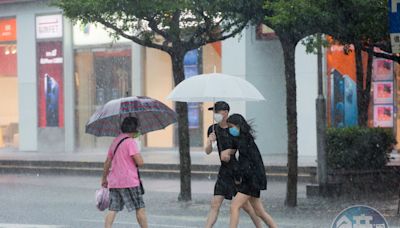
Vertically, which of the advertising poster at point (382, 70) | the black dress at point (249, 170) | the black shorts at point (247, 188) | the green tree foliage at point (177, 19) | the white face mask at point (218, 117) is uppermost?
the green tree foliage at point (177, 19)

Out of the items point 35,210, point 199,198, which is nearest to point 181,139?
point 199,198

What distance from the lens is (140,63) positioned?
24.4 m

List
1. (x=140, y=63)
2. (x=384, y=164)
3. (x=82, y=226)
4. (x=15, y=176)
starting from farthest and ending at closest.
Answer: (x=140, y=63)
(x=15, y=176)
(x=384, y=164)
(x=82, y=226)

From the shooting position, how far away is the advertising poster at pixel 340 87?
70.9ft

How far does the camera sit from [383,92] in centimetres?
2153

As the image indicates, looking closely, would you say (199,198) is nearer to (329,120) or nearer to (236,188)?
(236,188)

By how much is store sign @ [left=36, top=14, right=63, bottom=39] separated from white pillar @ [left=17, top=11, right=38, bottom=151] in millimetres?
215

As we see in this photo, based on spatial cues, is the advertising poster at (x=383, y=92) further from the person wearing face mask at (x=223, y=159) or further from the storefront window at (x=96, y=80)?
the person wearing face mask at (x=223, y=159)

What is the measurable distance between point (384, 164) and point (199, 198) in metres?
3.77

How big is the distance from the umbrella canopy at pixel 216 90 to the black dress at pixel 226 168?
0.74 metres

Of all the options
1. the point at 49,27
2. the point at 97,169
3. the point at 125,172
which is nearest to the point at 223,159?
the point at 125,172

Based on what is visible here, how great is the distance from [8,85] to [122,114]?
18491 mm

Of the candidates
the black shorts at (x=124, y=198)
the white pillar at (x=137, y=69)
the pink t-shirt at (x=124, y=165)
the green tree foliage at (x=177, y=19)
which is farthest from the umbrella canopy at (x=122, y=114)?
the white pillar at (x=137, y=69)

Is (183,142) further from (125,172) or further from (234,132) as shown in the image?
(234,132)
